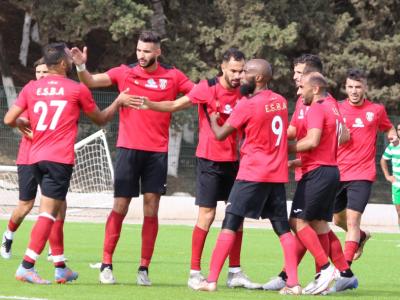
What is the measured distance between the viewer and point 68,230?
2041cm

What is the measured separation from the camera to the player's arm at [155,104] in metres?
11.0

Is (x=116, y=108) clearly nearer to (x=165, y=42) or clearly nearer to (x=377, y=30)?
(x=165, y=42)

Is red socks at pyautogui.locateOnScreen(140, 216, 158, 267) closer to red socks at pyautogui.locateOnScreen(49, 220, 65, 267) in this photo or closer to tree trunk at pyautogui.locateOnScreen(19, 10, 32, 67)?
red socks at pyautogui.locateOnScreen(49, 220, 65, 267)

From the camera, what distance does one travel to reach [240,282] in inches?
449

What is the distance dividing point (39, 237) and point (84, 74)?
1.71 meters

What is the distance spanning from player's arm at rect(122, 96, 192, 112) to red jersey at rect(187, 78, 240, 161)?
122mm

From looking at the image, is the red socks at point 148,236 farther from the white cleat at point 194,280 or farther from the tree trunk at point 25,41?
the tree trunk at point 25,41

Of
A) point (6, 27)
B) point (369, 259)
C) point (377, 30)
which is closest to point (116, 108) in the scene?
point (369, 259)

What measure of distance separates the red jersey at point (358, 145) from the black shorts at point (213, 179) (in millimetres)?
1995

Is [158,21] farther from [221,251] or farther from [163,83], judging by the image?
[221,251]

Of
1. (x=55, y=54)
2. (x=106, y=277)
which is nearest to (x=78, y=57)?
(x=55, y=54)

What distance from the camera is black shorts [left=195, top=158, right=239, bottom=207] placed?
11.4 metres

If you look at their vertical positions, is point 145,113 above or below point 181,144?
above

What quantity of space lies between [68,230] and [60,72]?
977 centimetres
